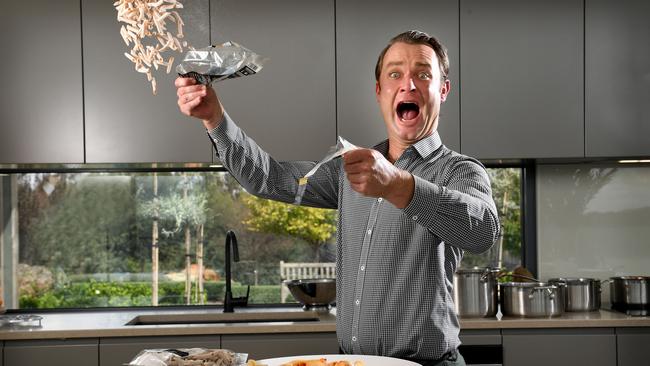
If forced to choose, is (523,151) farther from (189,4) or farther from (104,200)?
(104,200)

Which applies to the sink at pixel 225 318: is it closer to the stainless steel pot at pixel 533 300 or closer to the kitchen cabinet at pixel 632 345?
the stainless steel pot at pixel 533 300

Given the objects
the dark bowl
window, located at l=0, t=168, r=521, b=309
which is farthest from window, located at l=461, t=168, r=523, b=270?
the dark bowl

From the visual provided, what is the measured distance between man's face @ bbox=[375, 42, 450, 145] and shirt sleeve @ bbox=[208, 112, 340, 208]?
311mm

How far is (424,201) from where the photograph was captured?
1583 mm

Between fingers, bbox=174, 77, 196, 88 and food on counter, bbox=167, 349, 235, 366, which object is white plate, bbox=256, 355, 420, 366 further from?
fingers, bbox=174, 77, 196, 88

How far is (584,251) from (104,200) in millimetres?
2490

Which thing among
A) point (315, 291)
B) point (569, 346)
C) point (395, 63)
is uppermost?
point (395, 63)

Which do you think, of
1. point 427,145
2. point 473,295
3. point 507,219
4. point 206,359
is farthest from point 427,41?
point 507,219

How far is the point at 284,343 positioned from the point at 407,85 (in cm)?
174

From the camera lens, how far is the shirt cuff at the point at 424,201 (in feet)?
5.16

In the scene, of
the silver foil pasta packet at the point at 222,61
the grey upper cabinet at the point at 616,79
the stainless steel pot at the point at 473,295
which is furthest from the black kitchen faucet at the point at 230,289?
the silver foil pasta packet at the point at 222,61

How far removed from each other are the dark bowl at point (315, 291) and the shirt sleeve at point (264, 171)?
4.82 feet

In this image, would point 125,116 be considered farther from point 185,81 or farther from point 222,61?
point 222,61

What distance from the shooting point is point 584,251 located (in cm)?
420
